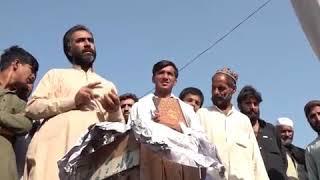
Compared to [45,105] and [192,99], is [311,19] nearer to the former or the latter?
[45,105]

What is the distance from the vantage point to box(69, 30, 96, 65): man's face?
3.28m

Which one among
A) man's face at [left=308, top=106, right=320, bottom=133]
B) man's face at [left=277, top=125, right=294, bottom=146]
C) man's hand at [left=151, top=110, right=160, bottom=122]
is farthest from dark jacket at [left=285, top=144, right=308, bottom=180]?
man's hand at [left=151, top=110, right=160, bottom=122]

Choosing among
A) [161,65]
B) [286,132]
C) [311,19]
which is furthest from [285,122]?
[311,19]

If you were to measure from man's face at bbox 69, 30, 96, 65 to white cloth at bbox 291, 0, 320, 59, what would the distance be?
2216 millimetres

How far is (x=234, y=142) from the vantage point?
3.78 metres

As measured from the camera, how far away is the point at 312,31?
1176mm

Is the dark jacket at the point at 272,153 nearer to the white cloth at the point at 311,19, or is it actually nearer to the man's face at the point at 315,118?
the man's face at the point at 315,118

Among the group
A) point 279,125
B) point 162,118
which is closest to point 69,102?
point 162,118

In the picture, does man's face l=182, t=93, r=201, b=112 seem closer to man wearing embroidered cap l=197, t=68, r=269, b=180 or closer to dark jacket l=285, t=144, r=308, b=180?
man wearing embroidered cap l=197, t=68, r=269, b=180

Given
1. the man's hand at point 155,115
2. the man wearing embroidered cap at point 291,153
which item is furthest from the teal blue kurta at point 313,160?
the man's hand at point 155,115

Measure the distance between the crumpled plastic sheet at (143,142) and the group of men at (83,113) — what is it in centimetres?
14

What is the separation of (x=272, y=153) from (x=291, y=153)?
735 millimetres

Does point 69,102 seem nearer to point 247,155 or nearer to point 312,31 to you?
point 247,155

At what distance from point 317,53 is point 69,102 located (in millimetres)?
2033
